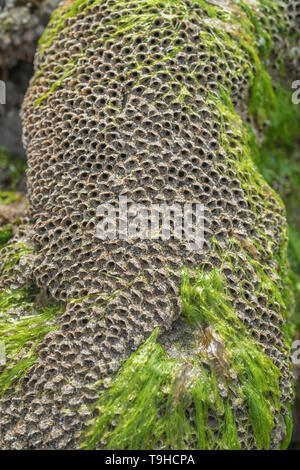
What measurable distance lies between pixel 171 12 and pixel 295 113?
1.41 meters

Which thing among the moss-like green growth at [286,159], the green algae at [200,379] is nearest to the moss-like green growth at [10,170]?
the green algae at [200,379]

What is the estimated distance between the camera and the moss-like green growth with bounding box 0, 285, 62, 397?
2.26 meters

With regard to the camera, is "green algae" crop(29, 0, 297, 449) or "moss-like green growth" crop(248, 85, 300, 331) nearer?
"green algae" crop(29, 0, 297, 449)

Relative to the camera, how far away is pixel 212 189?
2.47 meters

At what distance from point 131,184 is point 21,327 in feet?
2.95

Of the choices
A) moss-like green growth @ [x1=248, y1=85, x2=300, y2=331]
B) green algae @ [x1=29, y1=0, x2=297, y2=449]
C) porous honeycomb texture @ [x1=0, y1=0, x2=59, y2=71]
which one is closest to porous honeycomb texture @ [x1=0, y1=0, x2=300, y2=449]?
green algae @ [x1=29, y1=0, x2=297, y2=449]

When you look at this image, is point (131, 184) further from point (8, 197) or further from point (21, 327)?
point (8, 197)

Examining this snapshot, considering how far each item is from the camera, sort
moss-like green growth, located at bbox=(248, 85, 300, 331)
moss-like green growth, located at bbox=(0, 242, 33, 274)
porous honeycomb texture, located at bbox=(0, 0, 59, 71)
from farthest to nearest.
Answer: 1. porous honeycomb texture, located at bbox=(0, 0, 59, 71)
2. moss-like green growth, located at bbox=(248, 85, 300, 331)
3. moss-like green growth, located at bbox=(0, 242, 33, 274)

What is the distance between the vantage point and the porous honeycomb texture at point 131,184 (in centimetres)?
219

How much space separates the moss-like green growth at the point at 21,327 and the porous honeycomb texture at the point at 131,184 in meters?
0.06

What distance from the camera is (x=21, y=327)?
243cm

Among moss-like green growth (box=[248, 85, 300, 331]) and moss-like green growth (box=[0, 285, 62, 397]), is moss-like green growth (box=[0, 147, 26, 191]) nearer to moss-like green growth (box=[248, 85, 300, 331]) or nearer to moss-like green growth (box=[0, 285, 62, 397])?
moss-like green growth (box=[0, 285, 62, 397])

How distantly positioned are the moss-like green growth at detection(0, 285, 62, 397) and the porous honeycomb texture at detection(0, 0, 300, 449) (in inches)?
2.2

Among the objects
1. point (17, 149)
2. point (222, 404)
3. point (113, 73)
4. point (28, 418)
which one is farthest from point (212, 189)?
point (17, 149)
